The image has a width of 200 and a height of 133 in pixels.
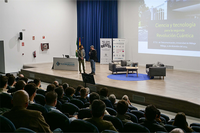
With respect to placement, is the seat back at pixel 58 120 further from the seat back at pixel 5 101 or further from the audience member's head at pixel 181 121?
the audience member's head at pixel 181 121

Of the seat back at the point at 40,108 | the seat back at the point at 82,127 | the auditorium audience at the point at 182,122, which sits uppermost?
the seat back at the point at 40,108

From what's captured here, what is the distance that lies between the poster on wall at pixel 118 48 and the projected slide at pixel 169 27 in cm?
105

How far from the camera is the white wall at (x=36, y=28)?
1239 cm

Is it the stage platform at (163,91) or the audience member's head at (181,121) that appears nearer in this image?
the audience member's head at (181,121)

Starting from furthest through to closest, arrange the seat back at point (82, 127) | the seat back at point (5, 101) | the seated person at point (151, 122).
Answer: the seat back at point (5, 101), the seated person at point (151, 122), the seat back at point (82, 127)

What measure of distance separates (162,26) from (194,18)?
174 centimetres

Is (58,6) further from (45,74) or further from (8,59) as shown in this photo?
(45,74)

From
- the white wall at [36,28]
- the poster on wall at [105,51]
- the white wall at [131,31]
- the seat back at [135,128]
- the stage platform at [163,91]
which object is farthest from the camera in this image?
the poster on wall at [105,51]

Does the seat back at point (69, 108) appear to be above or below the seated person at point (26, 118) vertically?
below

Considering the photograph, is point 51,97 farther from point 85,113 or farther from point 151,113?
point 151,113

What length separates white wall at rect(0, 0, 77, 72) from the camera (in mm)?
12394

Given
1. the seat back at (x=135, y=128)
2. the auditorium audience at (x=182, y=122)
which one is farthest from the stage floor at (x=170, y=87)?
the seat back at (x=135, y=128)

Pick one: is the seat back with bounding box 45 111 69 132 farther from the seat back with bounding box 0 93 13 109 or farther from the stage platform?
the stage platform

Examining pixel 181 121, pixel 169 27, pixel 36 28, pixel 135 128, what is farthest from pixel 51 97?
pixel 36 28
